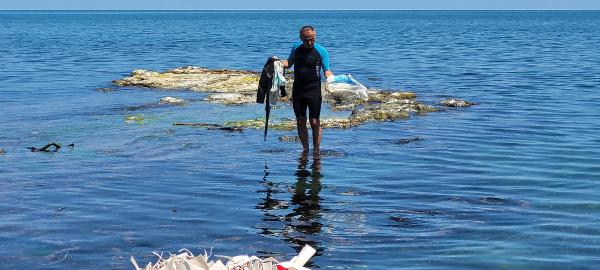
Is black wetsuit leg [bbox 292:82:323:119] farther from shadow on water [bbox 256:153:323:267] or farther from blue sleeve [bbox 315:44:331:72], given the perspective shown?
shadow on water [bbox 256:153:323:267]

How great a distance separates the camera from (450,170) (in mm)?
12578

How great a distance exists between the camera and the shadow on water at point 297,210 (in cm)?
860

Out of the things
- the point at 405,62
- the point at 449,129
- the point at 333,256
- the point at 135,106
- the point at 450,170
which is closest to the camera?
the point at 333,256

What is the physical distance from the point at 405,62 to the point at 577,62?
7666mm

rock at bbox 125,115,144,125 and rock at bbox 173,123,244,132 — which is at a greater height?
rock at bbox 173,123,244,132

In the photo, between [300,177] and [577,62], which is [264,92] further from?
[577,62]

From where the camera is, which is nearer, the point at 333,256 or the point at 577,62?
the point at 333,256

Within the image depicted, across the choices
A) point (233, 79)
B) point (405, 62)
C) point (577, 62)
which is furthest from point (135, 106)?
point (577, 62)

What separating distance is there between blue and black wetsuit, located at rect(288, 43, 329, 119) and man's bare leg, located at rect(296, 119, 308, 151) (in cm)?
15

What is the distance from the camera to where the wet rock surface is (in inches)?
674

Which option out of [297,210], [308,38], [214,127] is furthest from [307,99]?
[214,127]

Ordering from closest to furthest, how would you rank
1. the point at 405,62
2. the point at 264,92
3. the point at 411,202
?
1. the point at 411,202
2. the point at 264,92
3. the point at 405,62

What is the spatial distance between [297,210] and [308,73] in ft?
11.5

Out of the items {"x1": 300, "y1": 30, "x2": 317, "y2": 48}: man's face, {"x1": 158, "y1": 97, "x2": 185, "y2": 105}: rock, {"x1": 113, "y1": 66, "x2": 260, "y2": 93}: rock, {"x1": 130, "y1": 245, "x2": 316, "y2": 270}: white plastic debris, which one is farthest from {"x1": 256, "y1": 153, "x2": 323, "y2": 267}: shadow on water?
{"x1": 113, "y1": 66, "x2": 260, "y2": 93}: rock
